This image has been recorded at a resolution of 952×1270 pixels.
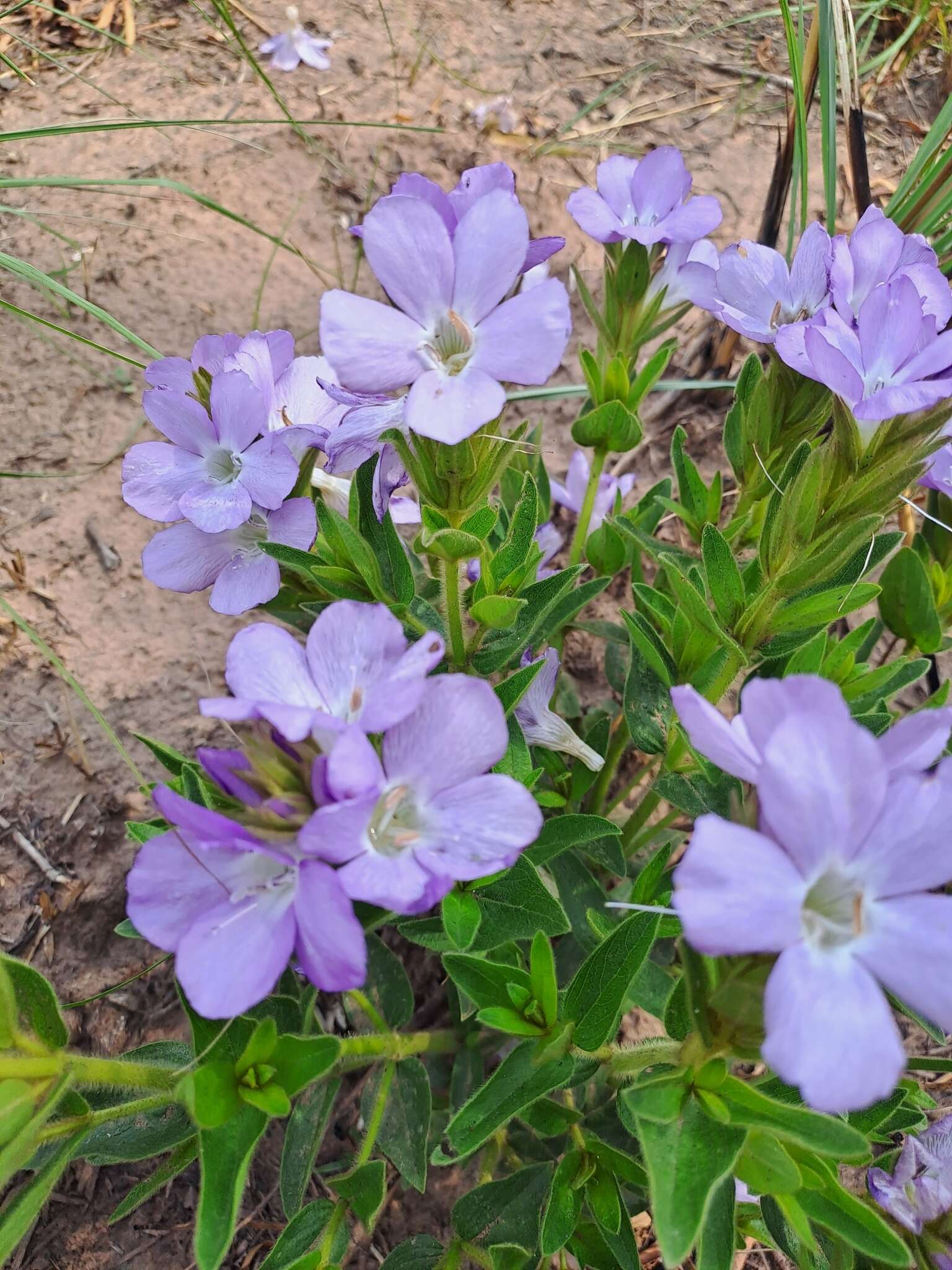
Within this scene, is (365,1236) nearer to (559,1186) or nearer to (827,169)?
(559,1186)

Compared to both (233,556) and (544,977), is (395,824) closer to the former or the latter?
(544,977)

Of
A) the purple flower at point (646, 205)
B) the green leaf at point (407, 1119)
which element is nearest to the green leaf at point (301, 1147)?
the green leaf at point (407, 1119)

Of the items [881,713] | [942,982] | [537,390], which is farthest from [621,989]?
[537,390]

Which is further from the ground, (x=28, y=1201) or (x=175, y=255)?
(x=28, y=1201)

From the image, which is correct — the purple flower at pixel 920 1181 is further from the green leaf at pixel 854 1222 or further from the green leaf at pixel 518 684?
the green leaf at pixel 518 684

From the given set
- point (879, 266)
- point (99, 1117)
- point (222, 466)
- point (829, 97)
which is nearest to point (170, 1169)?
point (99, 1117)
